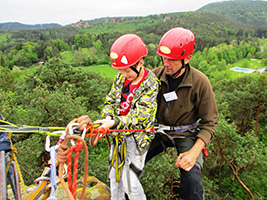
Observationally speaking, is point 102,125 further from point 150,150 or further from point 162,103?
point 150,150

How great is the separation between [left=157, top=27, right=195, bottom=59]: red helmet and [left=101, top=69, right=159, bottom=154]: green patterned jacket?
1.83 ft

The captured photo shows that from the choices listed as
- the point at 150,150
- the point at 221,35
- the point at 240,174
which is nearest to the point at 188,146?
the point at 150,150

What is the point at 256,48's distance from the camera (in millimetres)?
106000

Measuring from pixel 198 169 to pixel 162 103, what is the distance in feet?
4.07

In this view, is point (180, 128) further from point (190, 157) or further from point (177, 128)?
point (190, 157)

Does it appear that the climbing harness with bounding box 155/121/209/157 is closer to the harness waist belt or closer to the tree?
the harness waist belt

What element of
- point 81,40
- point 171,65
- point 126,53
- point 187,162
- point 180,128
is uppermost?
point 81,40

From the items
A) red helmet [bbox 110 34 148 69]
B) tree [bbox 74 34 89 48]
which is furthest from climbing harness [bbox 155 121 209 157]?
tree [bbox 74 34 89 48]

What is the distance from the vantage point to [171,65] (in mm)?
3100

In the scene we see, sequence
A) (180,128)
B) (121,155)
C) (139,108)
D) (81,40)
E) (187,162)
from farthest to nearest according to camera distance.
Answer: (81,40)
(180,128)
(121,155)
(187,162)
(139,108)

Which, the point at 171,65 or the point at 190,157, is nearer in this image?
the point at 190,157

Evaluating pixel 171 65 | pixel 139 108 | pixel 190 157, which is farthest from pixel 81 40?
pixel 190 157

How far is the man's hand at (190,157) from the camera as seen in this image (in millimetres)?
2807

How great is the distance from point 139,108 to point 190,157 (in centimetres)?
116
